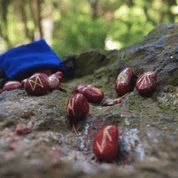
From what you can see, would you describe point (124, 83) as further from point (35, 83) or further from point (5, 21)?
point (5, 21)

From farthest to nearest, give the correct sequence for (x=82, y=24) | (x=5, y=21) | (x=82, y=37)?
(x=5, y=21) → (x=82, y=24) → (x=82, y=37)

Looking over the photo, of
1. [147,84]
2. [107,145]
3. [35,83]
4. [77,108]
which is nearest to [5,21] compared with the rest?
[35,83]

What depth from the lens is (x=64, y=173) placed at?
0.55 metres

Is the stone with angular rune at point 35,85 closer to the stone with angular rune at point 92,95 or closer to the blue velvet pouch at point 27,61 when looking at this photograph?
the stone with angular rune at point 92,95

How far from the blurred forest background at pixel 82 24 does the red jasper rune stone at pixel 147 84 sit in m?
2.19

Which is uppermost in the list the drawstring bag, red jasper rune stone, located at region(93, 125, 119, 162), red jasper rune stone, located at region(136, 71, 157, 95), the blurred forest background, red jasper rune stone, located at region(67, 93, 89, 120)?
the blurred forest background

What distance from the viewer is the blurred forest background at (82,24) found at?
380 cm

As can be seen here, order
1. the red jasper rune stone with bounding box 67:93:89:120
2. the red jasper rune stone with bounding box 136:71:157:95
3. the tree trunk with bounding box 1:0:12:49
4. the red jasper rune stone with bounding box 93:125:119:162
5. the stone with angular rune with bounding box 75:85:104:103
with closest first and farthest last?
the red jasper rune stone with bounding box 93:125:119:162 → the red jasper rune stone with bounding box 67:93:89:120 → the red jasper rune stone with bounding box 136:71:157:95 → the stone with angular rune with bounding box 75:85:104:103 → the tree trunk with bounding box 1:0:12:49

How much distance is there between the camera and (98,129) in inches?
38.1

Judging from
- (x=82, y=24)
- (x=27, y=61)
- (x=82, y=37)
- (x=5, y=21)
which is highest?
(x=5, y=21)

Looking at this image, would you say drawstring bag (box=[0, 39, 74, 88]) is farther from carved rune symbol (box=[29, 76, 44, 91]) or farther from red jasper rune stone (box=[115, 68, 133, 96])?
red jasper rune stone (box=[115, 68, 133, 96])

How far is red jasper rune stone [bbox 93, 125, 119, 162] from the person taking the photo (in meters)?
0.75

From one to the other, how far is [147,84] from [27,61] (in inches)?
53.3

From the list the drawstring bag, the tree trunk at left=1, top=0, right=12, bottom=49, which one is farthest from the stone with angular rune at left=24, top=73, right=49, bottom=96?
the tree trunk at left=1, top=0, right=12, bottom=49
